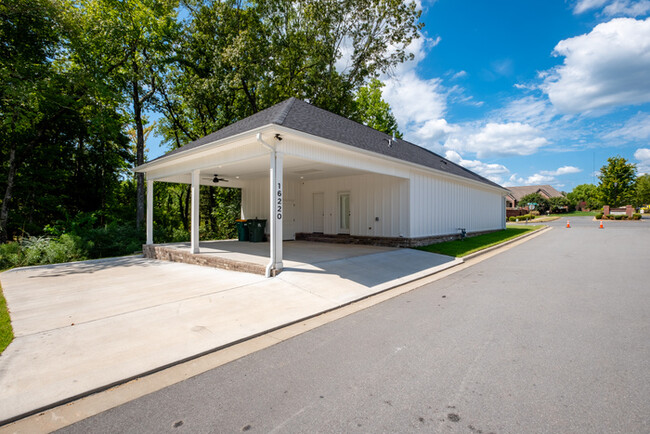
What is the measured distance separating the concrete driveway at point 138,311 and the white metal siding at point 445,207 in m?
3.45

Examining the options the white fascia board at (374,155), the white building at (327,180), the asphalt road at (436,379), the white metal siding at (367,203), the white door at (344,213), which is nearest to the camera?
the asphalt road at (436,379)

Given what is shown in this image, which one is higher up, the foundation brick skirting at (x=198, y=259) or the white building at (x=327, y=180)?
the white building at (x=327, y=180)

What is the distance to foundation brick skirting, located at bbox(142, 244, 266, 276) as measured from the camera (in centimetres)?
747

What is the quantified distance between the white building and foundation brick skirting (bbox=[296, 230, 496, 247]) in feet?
0.17

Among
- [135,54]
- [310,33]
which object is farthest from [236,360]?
[310,33]

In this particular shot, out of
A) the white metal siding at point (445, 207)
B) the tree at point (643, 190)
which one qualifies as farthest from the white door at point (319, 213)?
the tree at point (643, 190)

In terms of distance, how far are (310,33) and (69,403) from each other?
22.2 meters

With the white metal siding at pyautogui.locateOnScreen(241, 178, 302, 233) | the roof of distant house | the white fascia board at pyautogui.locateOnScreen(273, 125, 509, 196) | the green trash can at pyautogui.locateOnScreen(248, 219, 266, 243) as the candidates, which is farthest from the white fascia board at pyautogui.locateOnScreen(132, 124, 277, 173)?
the roof of distant house

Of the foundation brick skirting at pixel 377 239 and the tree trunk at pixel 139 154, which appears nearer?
the foundation brick skirting at pixel 377 239

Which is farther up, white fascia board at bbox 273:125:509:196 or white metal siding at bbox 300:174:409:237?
white fascia board at bbox 273:125:509:196

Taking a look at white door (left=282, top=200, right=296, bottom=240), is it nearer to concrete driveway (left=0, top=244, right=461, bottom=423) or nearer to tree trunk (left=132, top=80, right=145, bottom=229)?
concrete driveway (left=0, top=244, right=461, bottom=423)

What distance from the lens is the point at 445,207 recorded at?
13.9 meters

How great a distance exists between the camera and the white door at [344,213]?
13898 millimetres

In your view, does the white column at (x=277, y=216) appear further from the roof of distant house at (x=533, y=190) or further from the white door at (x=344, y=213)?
the roof of distant house at (x=533, y=190)
